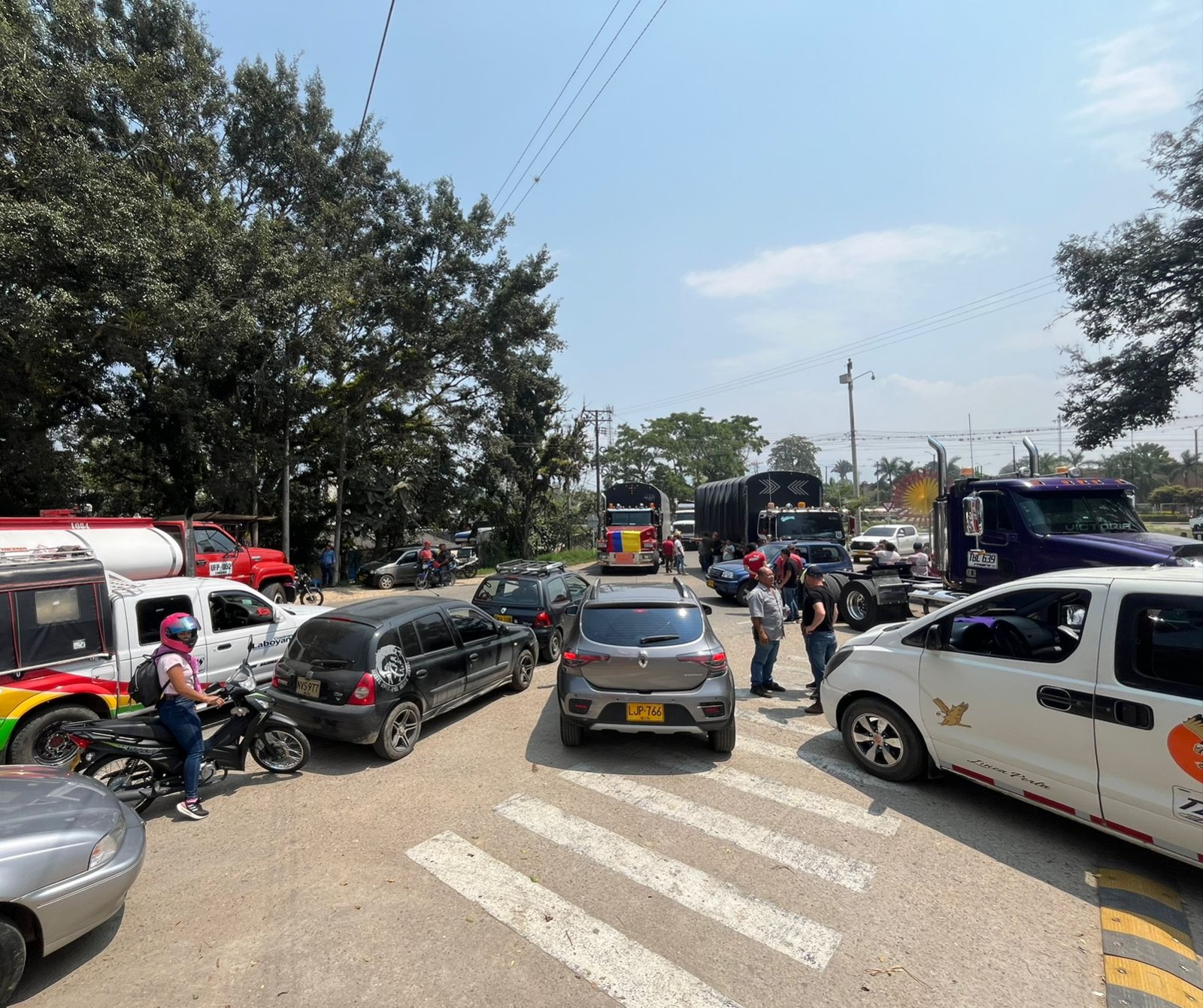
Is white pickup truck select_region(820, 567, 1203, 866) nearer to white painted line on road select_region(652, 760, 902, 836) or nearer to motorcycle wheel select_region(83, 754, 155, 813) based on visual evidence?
white painted line on road select_region(652, 760, 902, 836)

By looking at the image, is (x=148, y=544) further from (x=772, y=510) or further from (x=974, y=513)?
(x=772, y=510)

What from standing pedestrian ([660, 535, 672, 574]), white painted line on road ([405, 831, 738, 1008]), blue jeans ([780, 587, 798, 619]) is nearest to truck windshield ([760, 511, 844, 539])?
blue jeans ([780, 587, 798, 619])

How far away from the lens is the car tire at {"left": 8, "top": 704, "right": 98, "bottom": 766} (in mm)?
5207

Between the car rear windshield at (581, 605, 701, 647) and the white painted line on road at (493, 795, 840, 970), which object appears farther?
the car rear windshield at (581, 605, 701, 647)

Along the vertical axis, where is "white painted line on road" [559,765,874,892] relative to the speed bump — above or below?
above

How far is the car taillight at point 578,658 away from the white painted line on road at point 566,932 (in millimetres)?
1797

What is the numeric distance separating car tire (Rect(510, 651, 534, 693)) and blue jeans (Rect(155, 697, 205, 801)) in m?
3.78

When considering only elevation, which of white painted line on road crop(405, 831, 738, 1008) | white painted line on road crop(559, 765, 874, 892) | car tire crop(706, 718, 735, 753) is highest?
car tire crop(706, 718, 735, 753)

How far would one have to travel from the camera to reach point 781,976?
9.92 feet

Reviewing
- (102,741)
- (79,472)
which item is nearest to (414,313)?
(79,472)

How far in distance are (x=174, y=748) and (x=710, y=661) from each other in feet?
14.4

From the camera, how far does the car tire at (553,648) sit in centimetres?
990

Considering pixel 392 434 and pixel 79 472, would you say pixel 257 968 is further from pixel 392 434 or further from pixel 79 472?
pixel 79 472

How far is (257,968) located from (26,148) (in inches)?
779
